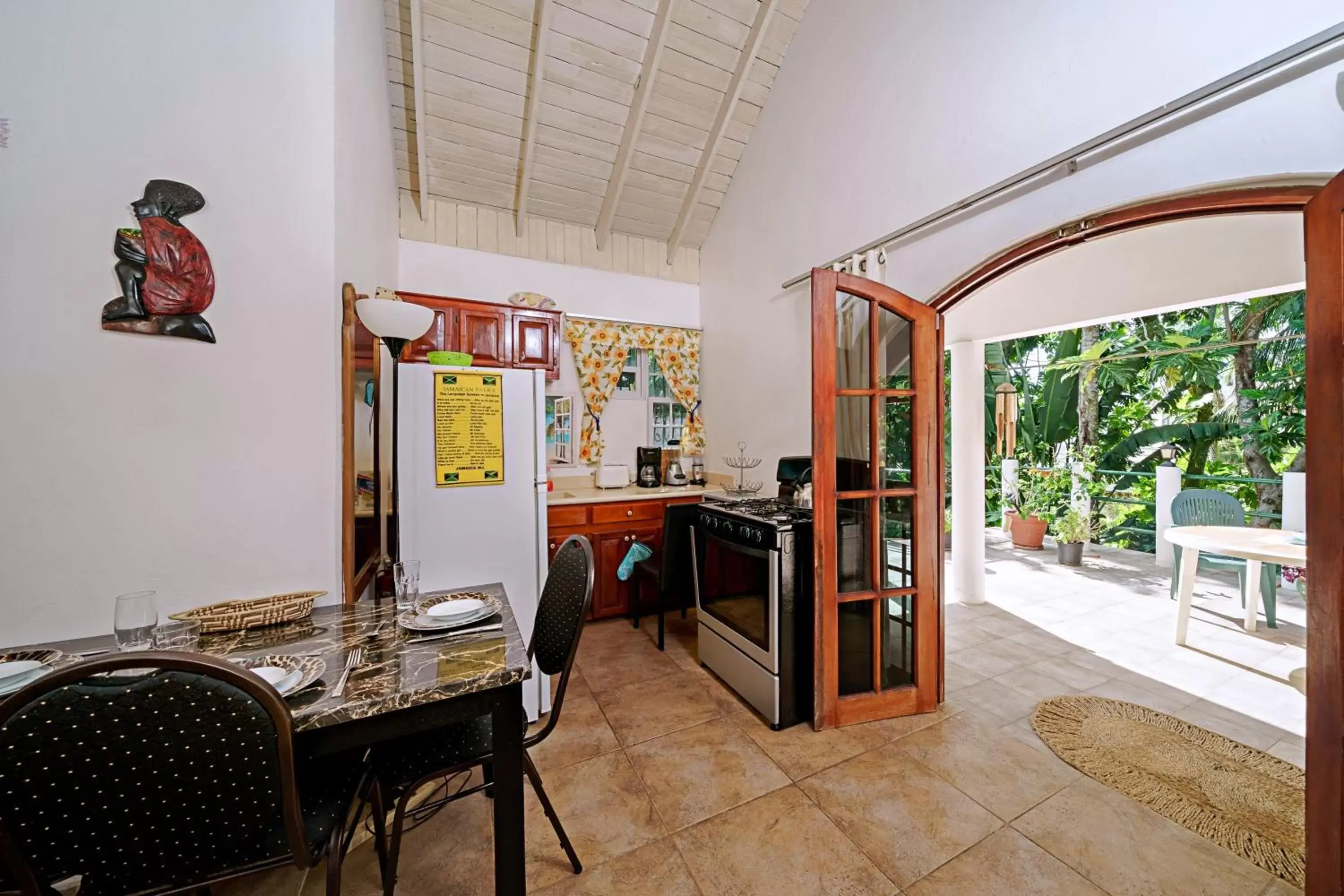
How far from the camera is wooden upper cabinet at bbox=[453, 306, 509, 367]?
11.0 ft

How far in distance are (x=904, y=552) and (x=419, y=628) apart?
2.00 metres

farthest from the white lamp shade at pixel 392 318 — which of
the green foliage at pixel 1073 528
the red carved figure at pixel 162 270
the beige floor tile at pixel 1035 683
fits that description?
the green foliage at pixel 1073 528

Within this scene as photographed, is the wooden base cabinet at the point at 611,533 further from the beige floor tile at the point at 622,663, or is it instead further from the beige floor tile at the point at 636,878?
the beige floor tile at the point at 636,878

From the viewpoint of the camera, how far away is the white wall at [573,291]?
3600mm

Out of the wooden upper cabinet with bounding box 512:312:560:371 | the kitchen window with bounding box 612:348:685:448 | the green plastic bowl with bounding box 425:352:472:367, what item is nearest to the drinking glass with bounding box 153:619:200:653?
the green plastic bowl with bounding box 425:352:472:367

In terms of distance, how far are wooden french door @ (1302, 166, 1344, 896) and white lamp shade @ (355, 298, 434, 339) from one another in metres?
2.63

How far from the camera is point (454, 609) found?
144 cm

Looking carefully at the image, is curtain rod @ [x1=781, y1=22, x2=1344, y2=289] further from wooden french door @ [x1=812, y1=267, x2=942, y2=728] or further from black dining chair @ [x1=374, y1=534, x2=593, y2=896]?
black dining chair @ [x1=374, y1=534, x2=593, y2=896]

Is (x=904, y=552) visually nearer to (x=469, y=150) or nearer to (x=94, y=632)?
(x=94, y=632)

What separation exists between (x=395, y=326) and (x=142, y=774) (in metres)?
1.52

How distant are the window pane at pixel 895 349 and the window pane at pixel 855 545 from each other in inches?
22.3

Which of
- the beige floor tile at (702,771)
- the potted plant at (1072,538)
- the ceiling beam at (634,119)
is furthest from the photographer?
the potted plant at (1072,538)

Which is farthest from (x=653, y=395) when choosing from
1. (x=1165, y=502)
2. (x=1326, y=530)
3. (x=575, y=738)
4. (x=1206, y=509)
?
(x=1165, y=502)

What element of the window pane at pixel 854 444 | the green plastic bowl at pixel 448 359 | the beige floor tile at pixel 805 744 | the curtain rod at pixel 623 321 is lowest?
the beige floor tile at pixel 805 744
